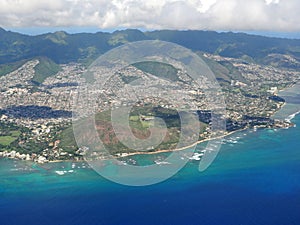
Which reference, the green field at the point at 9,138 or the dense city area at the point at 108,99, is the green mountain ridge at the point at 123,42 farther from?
the green field at the point at 9,138

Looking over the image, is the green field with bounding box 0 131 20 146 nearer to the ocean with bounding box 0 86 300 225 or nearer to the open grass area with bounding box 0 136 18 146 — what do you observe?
the open grass area with bounding box 0 136 18 146

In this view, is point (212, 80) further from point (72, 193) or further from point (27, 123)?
point (72, 193)

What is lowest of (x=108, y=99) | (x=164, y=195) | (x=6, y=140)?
(x=164, y=195)

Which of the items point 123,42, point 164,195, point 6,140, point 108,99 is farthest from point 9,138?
point 123,42

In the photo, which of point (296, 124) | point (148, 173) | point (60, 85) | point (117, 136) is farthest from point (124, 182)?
point (60, 85)

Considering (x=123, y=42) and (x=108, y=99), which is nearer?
(x=108, y=99)

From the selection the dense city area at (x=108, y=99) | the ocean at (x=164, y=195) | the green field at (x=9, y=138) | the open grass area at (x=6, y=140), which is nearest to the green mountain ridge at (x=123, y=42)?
the dense city area at (x=108, y=99)

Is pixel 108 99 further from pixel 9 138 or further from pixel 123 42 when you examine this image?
pixel 123 42

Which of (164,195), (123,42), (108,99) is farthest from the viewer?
(123,42)
